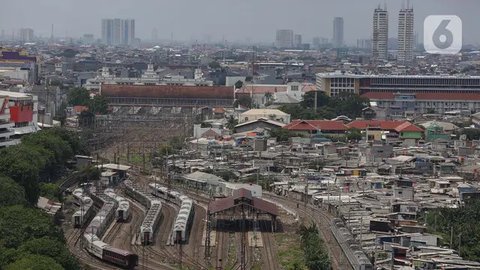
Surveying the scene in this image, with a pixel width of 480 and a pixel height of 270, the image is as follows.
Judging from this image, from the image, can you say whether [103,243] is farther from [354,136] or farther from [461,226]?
[354,136]

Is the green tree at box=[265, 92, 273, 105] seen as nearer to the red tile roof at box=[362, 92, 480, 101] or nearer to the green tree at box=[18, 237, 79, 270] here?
the red tile roof at box=[362, 92, 480, 101]

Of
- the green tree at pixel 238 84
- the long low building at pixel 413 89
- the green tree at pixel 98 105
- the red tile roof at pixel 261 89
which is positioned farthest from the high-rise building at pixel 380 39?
the green tree at pixel 98 105

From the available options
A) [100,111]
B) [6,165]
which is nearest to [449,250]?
[6,165]

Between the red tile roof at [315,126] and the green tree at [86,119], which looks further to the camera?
the green tree at [86,119]

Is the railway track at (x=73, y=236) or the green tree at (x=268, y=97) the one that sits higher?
the green tree at (x=268, y=97)

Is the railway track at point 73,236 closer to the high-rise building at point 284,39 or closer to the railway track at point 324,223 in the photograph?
the railway track at point 324,223

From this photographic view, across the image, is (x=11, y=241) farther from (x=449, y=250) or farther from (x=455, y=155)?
(x=455, y=155)

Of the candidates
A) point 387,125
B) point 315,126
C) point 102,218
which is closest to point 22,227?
point 102,218
